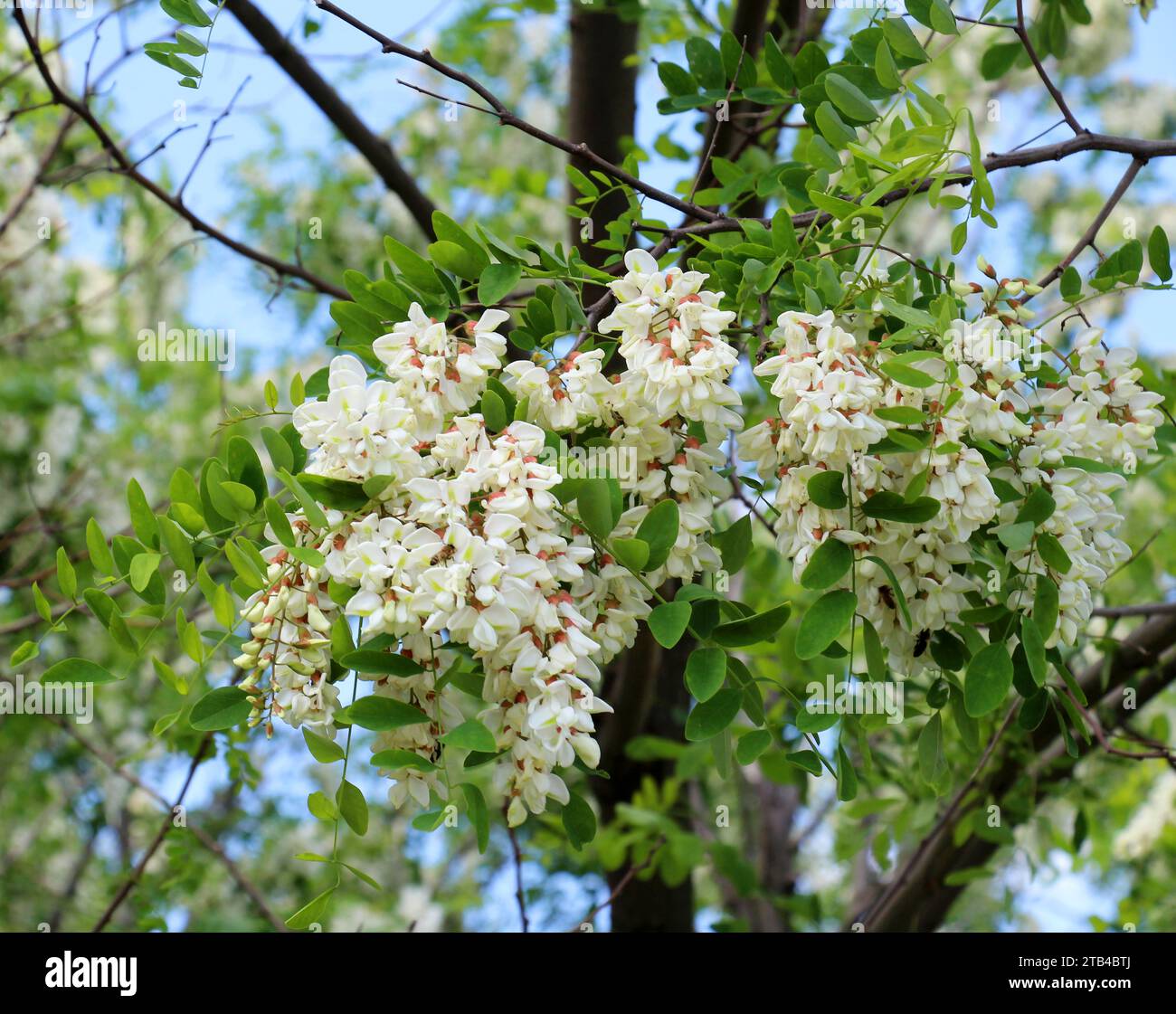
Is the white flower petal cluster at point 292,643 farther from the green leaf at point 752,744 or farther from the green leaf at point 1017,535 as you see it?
the green leaf at point 1017,535

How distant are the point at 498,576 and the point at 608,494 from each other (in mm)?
127

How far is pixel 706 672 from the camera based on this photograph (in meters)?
1.00

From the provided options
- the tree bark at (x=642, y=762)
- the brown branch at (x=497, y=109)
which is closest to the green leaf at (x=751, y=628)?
the brown branch at (x=497, y=109)

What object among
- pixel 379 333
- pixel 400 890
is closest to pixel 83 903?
pixel 400 890

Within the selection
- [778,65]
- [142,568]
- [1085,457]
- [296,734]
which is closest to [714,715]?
[1085,457]

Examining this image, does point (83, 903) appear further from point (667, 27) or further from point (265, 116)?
point (667, 27)

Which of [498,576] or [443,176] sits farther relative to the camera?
[443,176]

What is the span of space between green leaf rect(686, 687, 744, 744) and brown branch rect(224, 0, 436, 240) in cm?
107

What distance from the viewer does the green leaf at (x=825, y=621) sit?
98cm

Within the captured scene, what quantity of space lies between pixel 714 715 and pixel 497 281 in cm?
43

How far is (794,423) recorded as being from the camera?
0.94 metres

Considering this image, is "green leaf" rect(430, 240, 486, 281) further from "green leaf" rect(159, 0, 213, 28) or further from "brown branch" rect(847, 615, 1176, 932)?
"brown branch" rect(847, 615, 1176, 932)

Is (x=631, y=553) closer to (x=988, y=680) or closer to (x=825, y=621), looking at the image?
(x=825, y=621)
